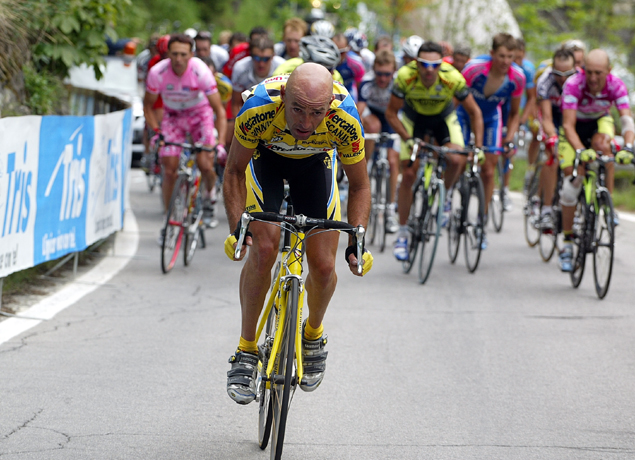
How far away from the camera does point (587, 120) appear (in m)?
9.98

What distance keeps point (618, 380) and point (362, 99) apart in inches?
276

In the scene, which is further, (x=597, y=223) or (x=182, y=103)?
(x=182, y=103)

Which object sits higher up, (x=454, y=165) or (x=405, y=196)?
(x=454, y=165)

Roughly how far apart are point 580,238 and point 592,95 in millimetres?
1456

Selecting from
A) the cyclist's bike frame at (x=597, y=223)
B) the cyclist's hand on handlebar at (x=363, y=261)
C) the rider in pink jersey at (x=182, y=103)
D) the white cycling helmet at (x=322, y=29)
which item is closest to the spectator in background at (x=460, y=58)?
the white cycling helmet at (x=322, y=29)

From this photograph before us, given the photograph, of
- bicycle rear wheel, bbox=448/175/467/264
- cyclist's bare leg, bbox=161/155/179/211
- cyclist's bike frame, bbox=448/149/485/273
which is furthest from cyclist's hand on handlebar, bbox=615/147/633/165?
cyclist's bare leg, bbox=161/155/179/211

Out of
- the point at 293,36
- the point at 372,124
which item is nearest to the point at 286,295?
the point at 372,124

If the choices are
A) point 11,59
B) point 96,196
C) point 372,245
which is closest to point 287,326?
point 96,196

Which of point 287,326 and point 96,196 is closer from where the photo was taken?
point 287,326

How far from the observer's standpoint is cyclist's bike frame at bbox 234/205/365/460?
428 cm

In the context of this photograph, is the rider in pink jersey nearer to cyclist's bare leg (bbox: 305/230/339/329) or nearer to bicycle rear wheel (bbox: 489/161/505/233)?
bicycle rear wheel (bbox: 489/161/505/233)

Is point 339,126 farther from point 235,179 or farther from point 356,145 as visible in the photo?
point 235,179

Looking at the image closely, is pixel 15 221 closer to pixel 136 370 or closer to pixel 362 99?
pixel 136 370

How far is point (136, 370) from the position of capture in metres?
6.08
